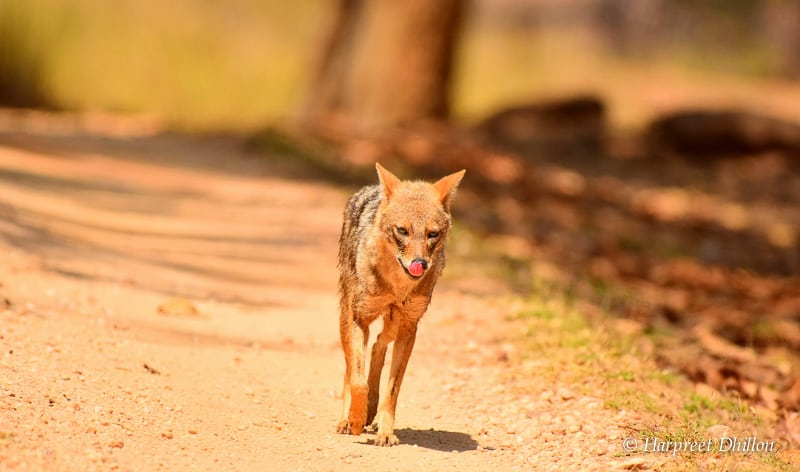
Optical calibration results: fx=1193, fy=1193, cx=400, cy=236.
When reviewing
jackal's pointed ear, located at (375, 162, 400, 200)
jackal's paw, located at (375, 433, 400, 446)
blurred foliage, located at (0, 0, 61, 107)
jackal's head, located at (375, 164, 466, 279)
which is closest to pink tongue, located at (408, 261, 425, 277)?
jackal's head, located at (375, 164, 466, 279)

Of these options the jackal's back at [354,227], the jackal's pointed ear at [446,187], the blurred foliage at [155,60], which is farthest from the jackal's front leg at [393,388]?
the blurred foliage at [155,60]

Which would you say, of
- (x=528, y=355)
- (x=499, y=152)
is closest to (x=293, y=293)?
(x=528, y=355)

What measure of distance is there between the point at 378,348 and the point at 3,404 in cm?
203

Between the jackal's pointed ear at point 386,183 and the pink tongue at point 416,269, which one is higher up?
the jackal's pointed ear at point 386,183

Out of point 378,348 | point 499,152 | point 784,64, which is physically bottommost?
point 378,348

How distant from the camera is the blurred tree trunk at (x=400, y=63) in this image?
737 inches

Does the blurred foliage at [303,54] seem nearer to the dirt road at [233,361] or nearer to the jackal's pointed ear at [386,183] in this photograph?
the dirt road at [233,361]

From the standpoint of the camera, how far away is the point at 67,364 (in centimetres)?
652

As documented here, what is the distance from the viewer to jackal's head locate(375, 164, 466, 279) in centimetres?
607

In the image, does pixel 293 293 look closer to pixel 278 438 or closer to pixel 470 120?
pixel 278 438

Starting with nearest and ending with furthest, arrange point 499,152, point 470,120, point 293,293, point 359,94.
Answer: point 293,293 < point 499,152 < point 359,94 < point 470,120

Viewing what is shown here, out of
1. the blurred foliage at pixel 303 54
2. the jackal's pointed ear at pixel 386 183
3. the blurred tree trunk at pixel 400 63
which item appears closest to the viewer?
the jackal's pointed ear at pixel 386 183

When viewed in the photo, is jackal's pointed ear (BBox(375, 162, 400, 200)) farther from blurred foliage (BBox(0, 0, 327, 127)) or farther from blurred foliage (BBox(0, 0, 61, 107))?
blurred foliage (BBox(0, 0, 61, 107))

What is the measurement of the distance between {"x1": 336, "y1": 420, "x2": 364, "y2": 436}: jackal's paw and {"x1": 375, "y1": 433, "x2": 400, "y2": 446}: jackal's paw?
191 mm
